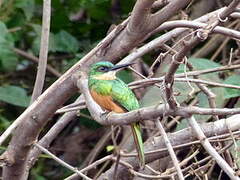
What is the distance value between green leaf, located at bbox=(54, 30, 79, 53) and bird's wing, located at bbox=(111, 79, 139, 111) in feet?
3.07

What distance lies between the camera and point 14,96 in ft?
8.84

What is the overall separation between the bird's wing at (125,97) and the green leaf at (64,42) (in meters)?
0.94

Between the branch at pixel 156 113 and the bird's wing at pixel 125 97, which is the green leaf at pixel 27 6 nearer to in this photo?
the bird's wing at pixel 125 97

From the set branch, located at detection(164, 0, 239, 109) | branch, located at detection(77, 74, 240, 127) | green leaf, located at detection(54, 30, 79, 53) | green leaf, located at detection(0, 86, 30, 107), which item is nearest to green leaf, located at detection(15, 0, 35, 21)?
green leaf, located at detection(54, 30, 79, 53)

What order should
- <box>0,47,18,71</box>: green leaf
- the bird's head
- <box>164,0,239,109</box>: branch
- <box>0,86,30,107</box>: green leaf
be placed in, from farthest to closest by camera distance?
<box>0,47,18,71</box>: green leaf
<box>0,86,30,107</box>: green leaf
the bird's head
<box>164,0,239,109</box>: branch

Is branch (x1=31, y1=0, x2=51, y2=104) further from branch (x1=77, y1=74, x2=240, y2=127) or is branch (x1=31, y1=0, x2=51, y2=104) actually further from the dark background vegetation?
the dark background vegetation

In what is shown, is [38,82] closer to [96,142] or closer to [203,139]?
[203,139]

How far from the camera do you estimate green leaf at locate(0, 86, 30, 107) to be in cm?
267

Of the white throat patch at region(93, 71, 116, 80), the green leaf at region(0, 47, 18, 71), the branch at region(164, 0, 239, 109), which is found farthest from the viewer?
the green leaf at region(0, 47, 18, 71)

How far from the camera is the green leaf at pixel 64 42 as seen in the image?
3.00 metres

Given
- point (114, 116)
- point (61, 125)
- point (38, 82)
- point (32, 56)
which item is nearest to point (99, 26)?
point (32, 56)

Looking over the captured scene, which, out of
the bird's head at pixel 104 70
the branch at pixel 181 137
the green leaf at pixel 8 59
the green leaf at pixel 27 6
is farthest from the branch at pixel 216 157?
the green leaf at pixel 27 6

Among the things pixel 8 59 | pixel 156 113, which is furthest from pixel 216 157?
pixel 8 59

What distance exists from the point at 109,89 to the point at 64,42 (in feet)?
3.01
